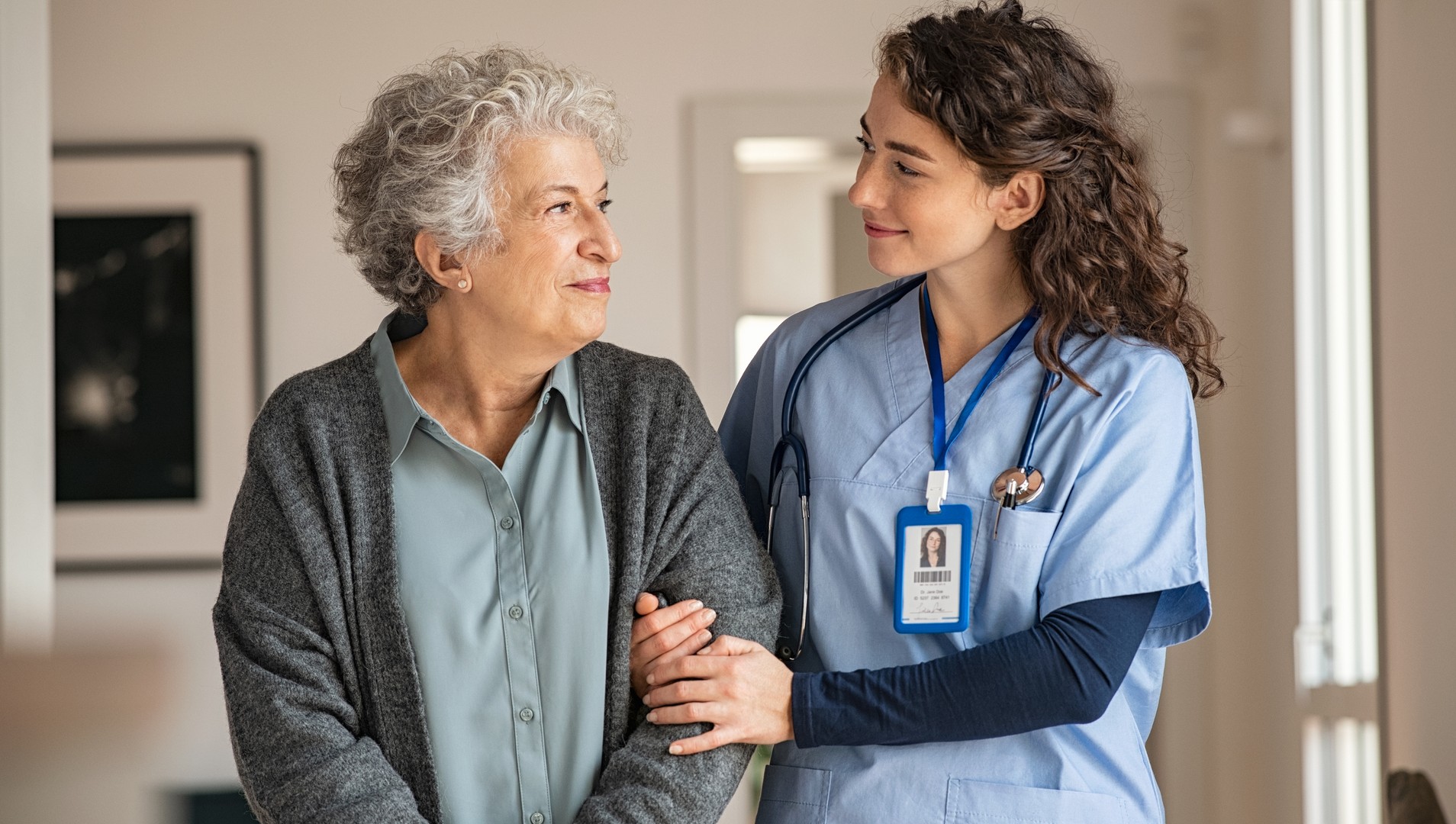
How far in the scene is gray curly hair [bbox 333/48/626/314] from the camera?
4.92 ft

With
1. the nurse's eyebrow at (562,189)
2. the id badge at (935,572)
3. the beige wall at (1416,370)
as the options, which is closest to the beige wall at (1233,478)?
the beige wall at (1416,370)

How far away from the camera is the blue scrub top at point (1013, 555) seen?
152cm

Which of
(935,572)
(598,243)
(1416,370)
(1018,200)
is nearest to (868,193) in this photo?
(1018,200)

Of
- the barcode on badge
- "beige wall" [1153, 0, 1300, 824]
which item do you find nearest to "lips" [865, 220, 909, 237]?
the barcode on badge

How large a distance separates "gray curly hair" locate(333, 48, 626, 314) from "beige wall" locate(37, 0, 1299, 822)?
1824 mm

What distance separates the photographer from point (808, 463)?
167 centimetres

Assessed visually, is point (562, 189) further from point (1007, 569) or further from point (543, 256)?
point (1007, 569)

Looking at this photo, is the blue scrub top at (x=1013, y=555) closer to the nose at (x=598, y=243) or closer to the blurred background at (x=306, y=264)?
the nose at (x=598, y=243)

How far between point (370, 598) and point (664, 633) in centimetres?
32

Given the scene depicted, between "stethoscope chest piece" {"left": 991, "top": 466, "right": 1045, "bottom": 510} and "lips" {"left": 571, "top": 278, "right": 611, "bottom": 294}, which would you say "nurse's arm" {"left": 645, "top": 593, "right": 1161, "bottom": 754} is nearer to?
"stethoscope chest piece" {"left": 991, "top": 466, "right": 1045, "bottom": 510}

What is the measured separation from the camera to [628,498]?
1509mm

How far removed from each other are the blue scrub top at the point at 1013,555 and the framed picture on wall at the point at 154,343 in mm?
2137

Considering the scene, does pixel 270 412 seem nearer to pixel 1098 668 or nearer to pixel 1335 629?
pixel 1098 668

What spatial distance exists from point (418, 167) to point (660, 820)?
75cm
